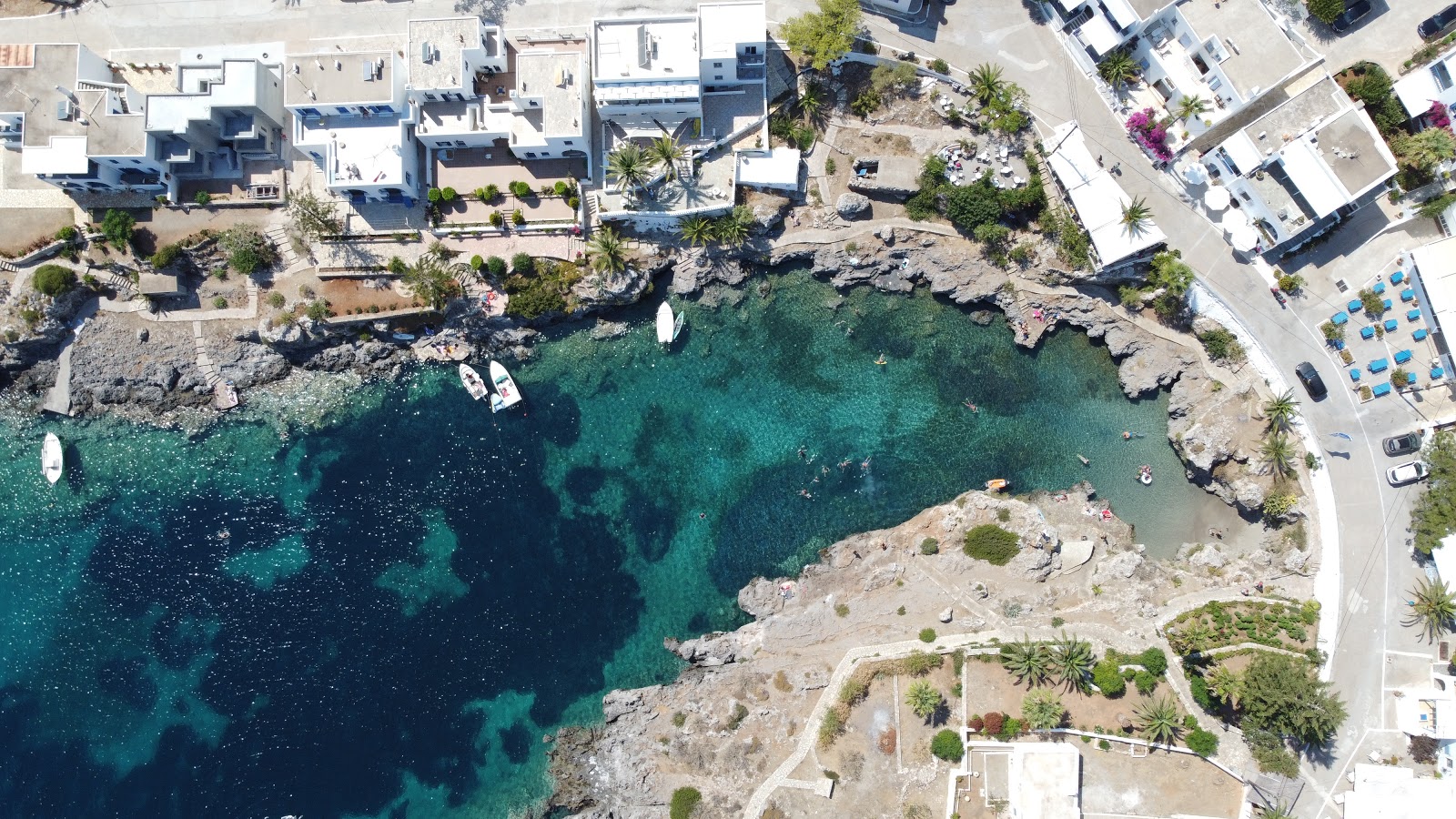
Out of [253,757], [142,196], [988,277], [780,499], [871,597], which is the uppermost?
[142,196]

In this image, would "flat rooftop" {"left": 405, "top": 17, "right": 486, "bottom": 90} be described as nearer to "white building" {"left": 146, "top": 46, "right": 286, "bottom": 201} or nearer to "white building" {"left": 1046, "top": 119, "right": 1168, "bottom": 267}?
"white building" {"left": 146, "top": 46, "right": 286, "bottom": 201}

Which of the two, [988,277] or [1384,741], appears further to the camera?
[988,277]

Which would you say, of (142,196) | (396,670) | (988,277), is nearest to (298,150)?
(142,196)

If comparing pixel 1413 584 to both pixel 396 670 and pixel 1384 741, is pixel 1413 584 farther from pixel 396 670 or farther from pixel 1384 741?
pixel 396 670

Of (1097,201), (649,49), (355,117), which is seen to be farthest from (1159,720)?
(355,117)

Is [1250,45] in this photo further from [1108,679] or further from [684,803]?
[684,803]
